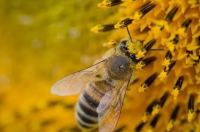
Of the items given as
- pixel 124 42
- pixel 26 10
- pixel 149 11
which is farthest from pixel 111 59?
pixel 26 10

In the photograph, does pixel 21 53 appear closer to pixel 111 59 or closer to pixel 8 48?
pixel 8 48

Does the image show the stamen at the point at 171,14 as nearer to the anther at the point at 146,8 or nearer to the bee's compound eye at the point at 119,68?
the anther at the point at 146,8

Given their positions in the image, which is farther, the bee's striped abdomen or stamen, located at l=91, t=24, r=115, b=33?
stamen, located at l=91, t=24, r=115, b=33

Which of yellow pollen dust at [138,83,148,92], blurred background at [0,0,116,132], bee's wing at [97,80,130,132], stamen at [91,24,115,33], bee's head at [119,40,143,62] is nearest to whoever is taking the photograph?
bee's wing at [97,80,130,132]

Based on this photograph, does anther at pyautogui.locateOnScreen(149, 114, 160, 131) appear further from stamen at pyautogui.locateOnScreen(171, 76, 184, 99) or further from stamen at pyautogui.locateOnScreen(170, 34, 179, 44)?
stamen at pyautogui.locateOnScreen(170, 34, 179, 44)

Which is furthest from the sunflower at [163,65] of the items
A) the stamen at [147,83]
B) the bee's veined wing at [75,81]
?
the bee's veined wing at [75,81]

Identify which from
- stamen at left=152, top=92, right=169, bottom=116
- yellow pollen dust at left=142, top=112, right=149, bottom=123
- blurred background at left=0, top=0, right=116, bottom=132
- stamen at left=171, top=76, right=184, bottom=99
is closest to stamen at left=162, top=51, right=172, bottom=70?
stamen at left=171, top=76, right=184, bottom=99

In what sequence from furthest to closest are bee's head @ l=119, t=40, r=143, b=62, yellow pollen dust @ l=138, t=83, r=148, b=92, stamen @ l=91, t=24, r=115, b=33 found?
stamen @ l=91, t=24, r=115, b=33 → yellow pollen dust @ l=138, t=83, r=148, b=92 → bee's head @ l=119, t=40, r=143, b=62
